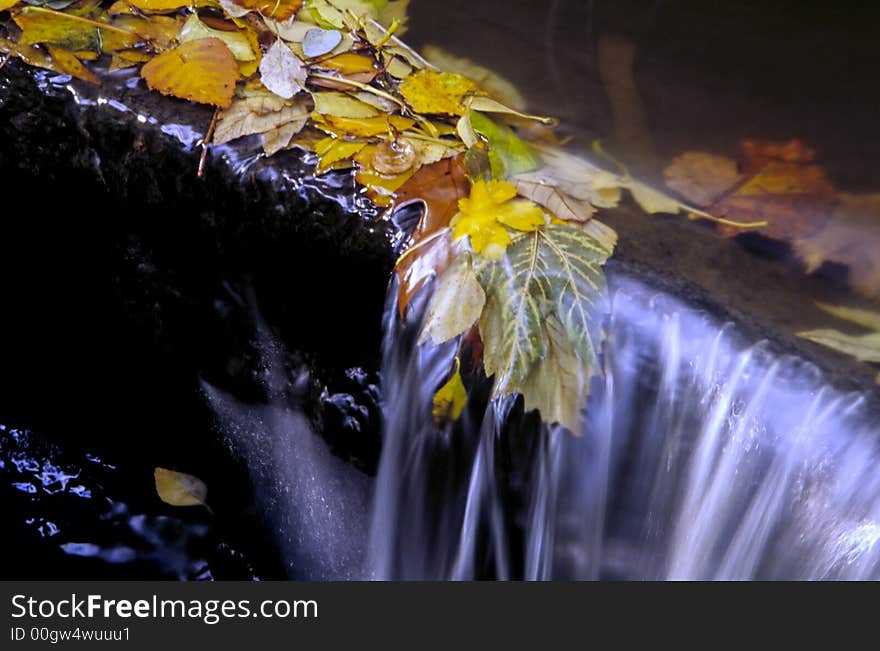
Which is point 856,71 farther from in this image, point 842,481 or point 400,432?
point 400,432

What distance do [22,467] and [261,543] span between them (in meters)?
0.62

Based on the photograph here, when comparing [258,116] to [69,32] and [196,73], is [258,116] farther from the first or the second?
[69,32]

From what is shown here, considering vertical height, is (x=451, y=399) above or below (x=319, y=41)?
below

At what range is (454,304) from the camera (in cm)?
151

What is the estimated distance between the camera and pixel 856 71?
86.5 inches

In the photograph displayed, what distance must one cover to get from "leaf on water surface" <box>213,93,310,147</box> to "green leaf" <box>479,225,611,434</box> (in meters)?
0.53

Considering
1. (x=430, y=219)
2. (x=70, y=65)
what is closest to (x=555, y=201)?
(x=430, y=219)

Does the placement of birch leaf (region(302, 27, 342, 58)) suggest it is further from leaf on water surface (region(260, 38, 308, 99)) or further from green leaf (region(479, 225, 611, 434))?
green leaf (region(479, 225, 611, 434))

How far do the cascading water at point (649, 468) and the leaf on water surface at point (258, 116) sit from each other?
46 centimetres

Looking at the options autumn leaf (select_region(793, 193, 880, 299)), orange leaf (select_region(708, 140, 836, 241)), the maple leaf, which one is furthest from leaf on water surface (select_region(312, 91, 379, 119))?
autumn leaf (select_region(793, 193, 880, 299))

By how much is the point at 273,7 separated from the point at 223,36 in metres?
0.17

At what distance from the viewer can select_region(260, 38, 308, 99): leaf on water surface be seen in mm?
1828

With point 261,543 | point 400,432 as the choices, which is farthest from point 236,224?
point 261,543

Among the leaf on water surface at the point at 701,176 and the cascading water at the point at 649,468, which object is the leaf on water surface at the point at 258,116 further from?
the leaf on water surface at the point at 701,176
